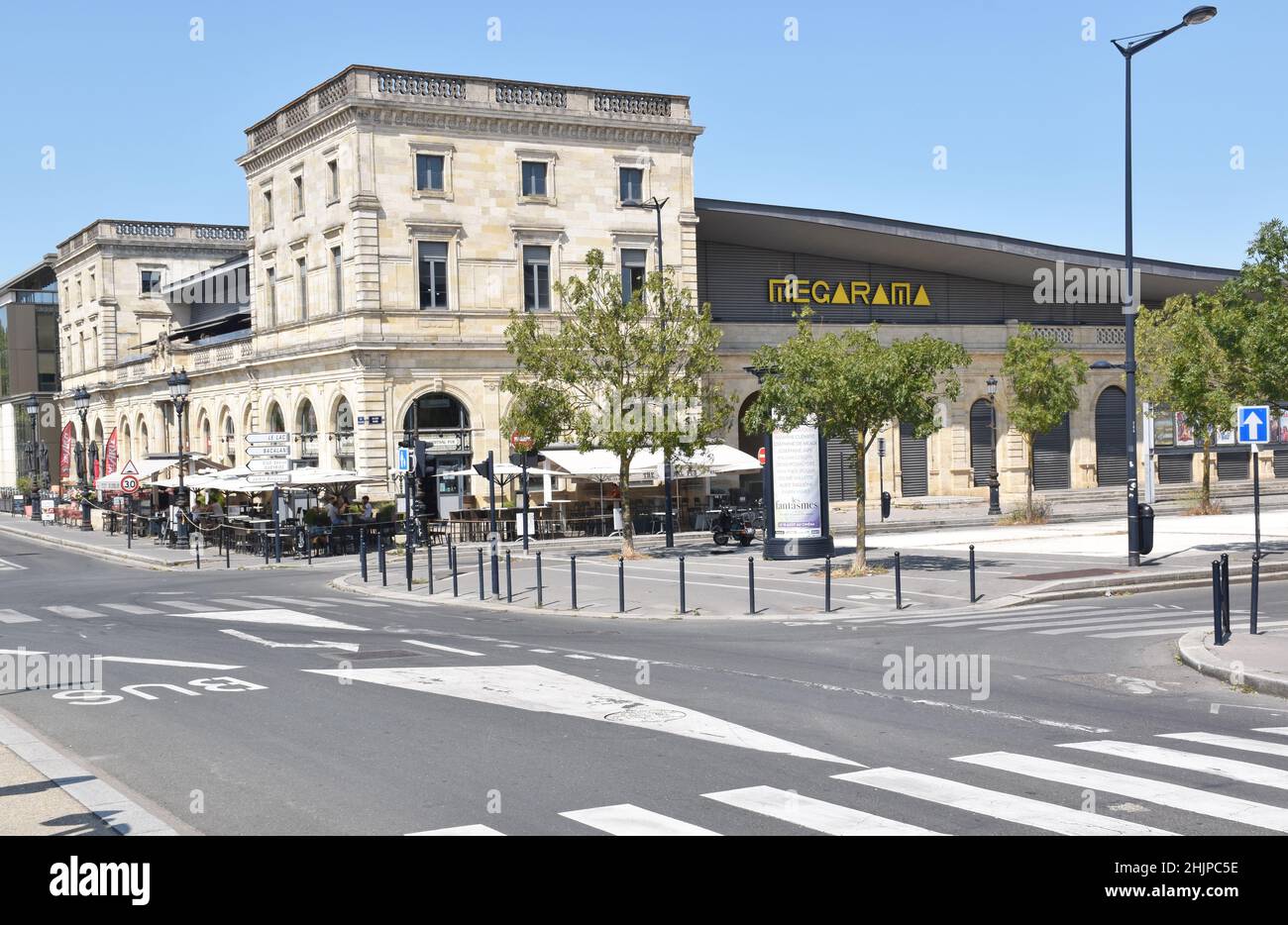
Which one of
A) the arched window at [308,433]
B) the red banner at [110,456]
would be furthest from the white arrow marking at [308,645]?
the red banner at [110,456]

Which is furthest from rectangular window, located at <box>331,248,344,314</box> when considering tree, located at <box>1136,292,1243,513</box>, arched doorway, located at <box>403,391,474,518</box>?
tree, located at <box>1136,292,1243,513</box>

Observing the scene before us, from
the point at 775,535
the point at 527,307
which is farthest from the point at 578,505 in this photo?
the point at 775,535

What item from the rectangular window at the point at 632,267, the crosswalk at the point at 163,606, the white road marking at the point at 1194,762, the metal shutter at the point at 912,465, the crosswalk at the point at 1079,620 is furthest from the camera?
the metal shutter at the point at 912,465

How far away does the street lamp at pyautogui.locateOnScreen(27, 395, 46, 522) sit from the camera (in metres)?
62.4

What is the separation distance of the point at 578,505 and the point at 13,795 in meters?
34.5

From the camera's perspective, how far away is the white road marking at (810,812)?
319 inches

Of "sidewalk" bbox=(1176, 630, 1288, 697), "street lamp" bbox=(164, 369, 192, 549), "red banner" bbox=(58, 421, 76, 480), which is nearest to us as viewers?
"sidewalk" bbox=(1176, 630, 1288, 697)

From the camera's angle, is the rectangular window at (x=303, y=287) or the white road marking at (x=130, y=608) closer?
the white road marking at (x=130, y=608)

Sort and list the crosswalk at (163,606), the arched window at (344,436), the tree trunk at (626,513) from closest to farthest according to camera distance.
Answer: the crosswalk at (163,606), the tree trunk at (626,513), the arched window at (344,436)

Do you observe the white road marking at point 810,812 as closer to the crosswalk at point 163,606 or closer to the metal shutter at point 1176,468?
the crosswalk at point 163,606

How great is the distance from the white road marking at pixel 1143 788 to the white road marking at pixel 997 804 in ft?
2.14

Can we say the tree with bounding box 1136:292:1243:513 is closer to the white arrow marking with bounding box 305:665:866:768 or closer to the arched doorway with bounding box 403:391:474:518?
the white arrow marking with bounding box 305:665:866:768

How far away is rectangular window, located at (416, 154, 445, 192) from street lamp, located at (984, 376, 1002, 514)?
2187 centimetres

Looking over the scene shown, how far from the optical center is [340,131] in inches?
1753
